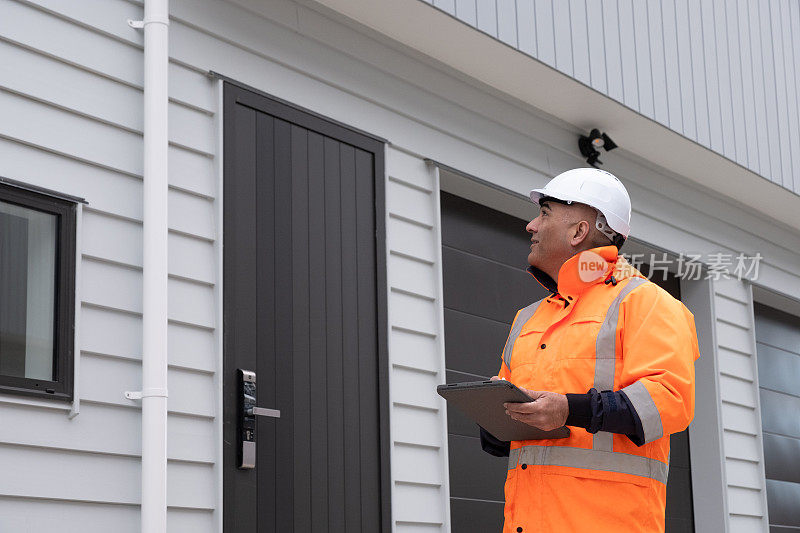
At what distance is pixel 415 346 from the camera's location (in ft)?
17.2

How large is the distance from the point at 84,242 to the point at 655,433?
6.73 ft

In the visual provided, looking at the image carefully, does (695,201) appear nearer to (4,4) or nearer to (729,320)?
(729,320)

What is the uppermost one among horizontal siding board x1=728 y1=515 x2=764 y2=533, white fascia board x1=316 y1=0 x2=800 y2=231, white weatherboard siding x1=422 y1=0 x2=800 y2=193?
white weatherboard siding x1=422 y1=0 x2=800 y2=193

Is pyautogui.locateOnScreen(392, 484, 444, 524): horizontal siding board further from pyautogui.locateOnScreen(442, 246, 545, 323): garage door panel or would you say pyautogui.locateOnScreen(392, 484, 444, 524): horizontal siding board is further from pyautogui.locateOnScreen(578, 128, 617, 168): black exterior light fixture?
pyautogui.locateOnScreen(578, 128, 617, 168): black exterior light fixture

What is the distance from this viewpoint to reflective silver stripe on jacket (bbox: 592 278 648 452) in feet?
9.67

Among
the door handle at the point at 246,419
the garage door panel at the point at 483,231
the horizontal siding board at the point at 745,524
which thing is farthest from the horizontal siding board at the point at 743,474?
the door handle at the point at 246,419

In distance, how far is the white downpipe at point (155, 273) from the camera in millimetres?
3793

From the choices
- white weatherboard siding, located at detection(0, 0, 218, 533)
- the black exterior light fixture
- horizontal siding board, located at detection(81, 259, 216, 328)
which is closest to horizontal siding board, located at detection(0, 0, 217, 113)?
white weatherboard siding, located at detection(0, 0, 218, 533)

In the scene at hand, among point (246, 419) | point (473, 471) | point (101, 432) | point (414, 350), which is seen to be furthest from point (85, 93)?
point (473, 471)

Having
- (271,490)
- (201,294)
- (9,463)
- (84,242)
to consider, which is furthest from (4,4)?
(271,490)

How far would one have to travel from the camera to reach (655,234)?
23.4 feet

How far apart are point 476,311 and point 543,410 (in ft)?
10.2

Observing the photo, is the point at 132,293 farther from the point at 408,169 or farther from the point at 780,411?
the point at 780,411

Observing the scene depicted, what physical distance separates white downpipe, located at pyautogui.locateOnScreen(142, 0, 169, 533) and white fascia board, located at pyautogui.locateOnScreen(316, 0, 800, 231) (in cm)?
106
